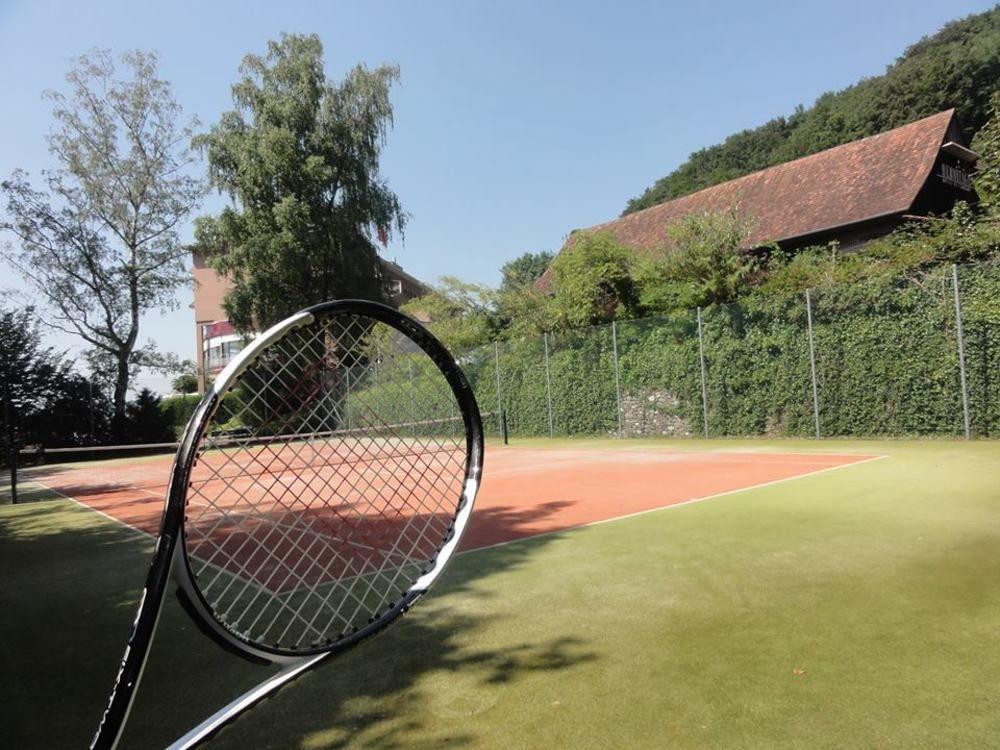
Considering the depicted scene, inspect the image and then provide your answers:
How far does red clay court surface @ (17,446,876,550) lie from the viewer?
240 inches

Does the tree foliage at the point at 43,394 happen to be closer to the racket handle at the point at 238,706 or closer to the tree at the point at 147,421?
the tree at the point at 147,421

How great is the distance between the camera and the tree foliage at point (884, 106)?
3466 cm

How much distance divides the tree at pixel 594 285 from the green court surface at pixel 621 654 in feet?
43.7

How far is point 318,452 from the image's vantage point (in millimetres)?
3801

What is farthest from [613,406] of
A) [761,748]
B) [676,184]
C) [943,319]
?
[676,184]

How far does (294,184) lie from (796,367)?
19786 millimetres

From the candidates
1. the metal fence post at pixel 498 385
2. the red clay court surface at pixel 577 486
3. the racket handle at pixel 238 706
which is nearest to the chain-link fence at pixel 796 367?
the metal fence post at pixel 498 385

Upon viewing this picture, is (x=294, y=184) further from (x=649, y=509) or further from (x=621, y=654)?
(x=621, y=654)

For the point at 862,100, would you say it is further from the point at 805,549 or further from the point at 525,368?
the point at 805,549

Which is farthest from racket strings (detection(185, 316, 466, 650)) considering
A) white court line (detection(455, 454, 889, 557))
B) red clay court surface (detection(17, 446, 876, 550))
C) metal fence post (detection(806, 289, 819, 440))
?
metal fence post (detection(806, 289, 819, 440))

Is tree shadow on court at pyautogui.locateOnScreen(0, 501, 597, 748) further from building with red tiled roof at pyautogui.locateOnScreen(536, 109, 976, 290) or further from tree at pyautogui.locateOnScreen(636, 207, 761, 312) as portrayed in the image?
building with red tiled roof at pyautogui.locateOnScreen(536, 109, 976, 290)

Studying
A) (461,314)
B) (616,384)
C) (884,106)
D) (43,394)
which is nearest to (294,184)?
(461,314)

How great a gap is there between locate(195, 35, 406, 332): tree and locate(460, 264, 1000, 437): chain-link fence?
35.8 ft

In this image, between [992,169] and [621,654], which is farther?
[992,169]
